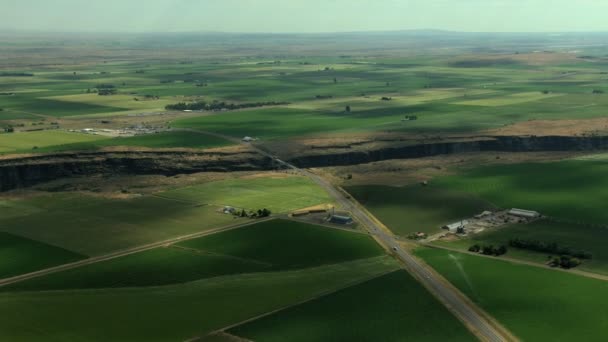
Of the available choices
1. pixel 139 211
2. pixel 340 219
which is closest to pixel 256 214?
pixel 340 219

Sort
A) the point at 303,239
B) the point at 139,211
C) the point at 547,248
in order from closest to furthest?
the point at 547,248 → the point at 303,239 → the point at 139,211

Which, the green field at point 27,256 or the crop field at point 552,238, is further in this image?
the crop field at point 552,238

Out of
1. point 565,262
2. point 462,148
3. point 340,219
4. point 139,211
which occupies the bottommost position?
point 462,148

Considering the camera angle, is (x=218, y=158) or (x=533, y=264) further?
(x=218, y=158)

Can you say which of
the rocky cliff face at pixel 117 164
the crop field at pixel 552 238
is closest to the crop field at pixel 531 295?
the crop field at pixel 552 238

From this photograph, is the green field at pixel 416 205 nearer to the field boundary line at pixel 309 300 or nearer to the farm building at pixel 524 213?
the farm building at pixel 524 213

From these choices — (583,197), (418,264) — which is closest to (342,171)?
(583,197)

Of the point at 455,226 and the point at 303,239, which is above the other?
the point at 303,239

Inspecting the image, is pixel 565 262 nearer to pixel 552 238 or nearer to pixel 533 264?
pixel 533 264

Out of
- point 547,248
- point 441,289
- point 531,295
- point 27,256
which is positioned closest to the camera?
Answer: point 531,295
